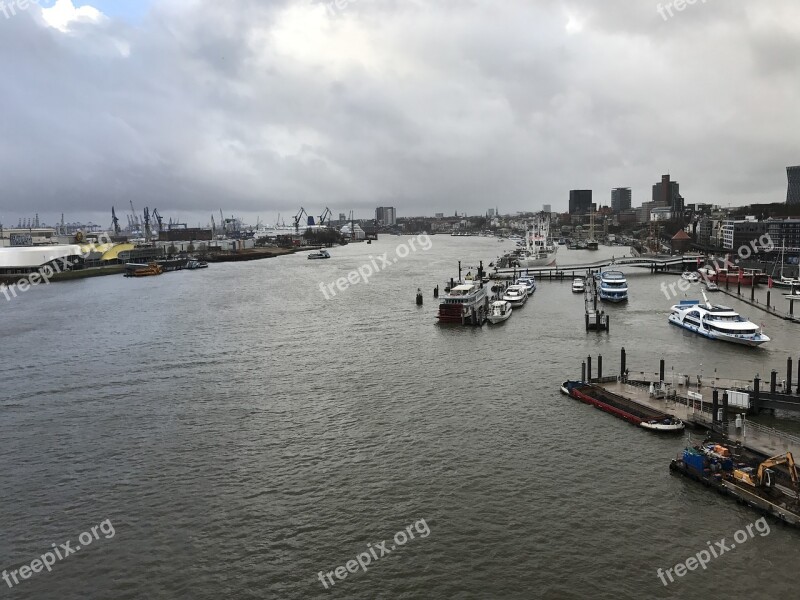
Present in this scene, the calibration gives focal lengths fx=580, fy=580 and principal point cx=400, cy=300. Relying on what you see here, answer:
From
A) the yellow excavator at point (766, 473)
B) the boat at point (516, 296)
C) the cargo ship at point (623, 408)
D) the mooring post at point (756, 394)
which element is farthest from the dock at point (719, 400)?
the boat at point (516, 296)

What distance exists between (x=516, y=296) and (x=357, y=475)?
22579 mm

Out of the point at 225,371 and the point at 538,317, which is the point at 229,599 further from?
the point at 538,317

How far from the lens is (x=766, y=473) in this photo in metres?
9.48

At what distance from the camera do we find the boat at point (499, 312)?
90.0ft

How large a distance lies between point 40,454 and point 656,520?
12390 millimetres

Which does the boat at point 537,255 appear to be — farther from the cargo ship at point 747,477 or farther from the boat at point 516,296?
Answer: the cargo ship at point 747,477

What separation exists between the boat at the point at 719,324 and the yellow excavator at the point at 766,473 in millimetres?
12206

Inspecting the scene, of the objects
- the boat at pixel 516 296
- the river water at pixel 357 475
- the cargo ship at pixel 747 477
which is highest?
the boat at pixel 516 296

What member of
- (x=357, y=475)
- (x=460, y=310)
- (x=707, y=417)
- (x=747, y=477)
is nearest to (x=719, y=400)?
(x=707, y=417)

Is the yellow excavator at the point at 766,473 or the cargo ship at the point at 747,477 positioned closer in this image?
the cargo ship at the point at 747,477

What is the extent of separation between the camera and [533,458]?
11.7m

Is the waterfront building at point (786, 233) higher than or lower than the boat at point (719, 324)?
higher

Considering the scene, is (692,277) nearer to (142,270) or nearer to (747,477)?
(747,477)

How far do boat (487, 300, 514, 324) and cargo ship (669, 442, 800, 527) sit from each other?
16617mm
